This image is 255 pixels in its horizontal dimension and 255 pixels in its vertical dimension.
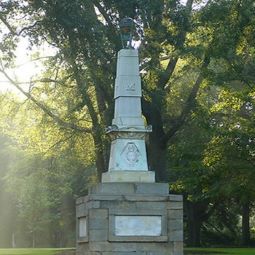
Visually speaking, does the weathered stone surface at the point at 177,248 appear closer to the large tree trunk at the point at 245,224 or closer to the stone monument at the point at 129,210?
the stone monument at the point at 129,210

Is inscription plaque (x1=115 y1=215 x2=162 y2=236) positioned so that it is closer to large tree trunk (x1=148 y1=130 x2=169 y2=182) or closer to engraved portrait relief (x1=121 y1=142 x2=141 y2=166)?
engraved portrait relief (x1=121 y1=142 x2=141 y2=166)

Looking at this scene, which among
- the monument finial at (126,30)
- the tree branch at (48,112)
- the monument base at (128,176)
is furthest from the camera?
the tree branch at (48,112)

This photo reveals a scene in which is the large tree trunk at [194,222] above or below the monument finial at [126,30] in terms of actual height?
below

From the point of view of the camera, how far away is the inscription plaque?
1353cm

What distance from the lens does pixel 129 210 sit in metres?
13.6

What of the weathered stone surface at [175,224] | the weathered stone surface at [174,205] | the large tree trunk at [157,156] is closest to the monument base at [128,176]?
the weathered stone surface at [174,205]

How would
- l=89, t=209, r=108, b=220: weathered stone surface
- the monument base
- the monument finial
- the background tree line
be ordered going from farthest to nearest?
1. the background tree line
2. the monument finial
3. the monument base
4. l=89, t=209, r=108, b=220: weathered stone surface

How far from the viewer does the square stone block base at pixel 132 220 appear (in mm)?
13484

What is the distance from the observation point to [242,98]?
23203mm

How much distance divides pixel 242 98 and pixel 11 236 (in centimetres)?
4387

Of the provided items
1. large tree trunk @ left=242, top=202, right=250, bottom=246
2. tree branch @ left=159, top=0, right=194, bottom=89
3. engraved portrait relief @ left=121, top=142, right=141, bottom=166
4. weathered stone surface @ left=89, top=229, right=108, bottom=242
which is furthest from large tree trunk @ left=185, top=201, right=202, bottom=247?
weathered stone surface @ left=89, top=229, right=108, bottom=242

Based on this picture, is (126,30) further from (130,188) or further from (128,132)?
(130,188)

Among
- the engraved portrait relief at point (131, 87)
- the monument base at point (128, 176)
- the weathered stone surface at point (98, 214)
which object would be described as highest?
the engraved portrait relief at point (131, 87)

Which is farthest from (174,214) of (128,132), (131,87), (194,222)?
(194,222)
